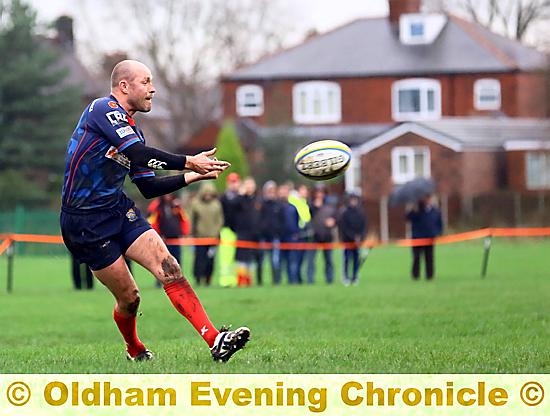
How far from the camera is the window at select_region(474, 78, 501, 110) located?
70.2m

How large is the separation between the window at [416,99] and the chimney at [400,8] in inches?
151

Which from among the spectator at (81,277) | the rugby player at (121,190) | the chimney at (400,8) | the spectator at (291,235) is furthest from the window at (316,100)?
the rugby player at (121,190)

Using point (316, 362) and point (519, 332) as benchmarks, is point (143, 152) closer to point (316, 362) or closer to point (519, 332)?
point (316, 362)

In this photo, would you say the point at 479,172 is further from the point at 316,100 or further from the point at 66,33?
the point at 66,33

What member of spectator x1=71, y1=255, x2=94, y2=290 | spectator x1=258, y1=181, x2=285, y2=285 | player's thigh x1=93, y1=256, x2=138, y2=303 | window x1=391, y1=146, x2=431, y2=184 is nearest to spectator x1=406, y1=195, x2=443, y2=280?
spectator x1=258, y1=181, x2=285, y2=285

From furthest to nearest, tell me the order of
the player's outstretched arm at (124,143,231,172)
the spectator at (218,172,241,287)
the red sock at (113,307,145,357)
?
1. the spectator at (218,172,241,287)
2. the red sock at (113,307,145,357)
3. the player's outstretched arm at (124,143,231,172)

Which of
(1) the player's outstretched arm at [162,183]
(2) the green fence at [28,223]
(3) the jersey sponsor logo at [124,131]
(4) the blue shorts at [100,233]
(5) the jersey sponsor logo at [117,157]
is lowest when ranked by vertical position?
(2) the green fence at [28,223]

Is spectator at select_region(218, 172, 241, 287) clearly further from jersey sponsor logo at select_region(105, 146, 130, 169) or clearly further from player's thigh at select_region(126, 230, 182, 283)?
jersey sponsor logo at select_region(105, 146, 130, 169)

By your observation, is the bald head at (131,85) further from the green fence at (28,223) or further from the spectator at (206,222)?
the green fence at (28,223)

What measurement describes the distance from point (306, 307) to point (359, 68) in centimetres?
5278

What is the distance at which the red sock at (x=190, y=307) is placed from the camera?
33.4ft

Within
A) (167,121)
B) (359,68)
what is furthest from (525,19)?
(167,121)

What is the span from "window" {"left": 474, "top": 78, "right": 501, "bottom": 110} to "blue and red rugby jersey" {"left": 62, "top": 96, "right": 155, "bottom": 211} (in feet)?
201

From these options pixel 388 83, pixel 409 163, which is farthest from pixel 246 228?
pixel 388 83
